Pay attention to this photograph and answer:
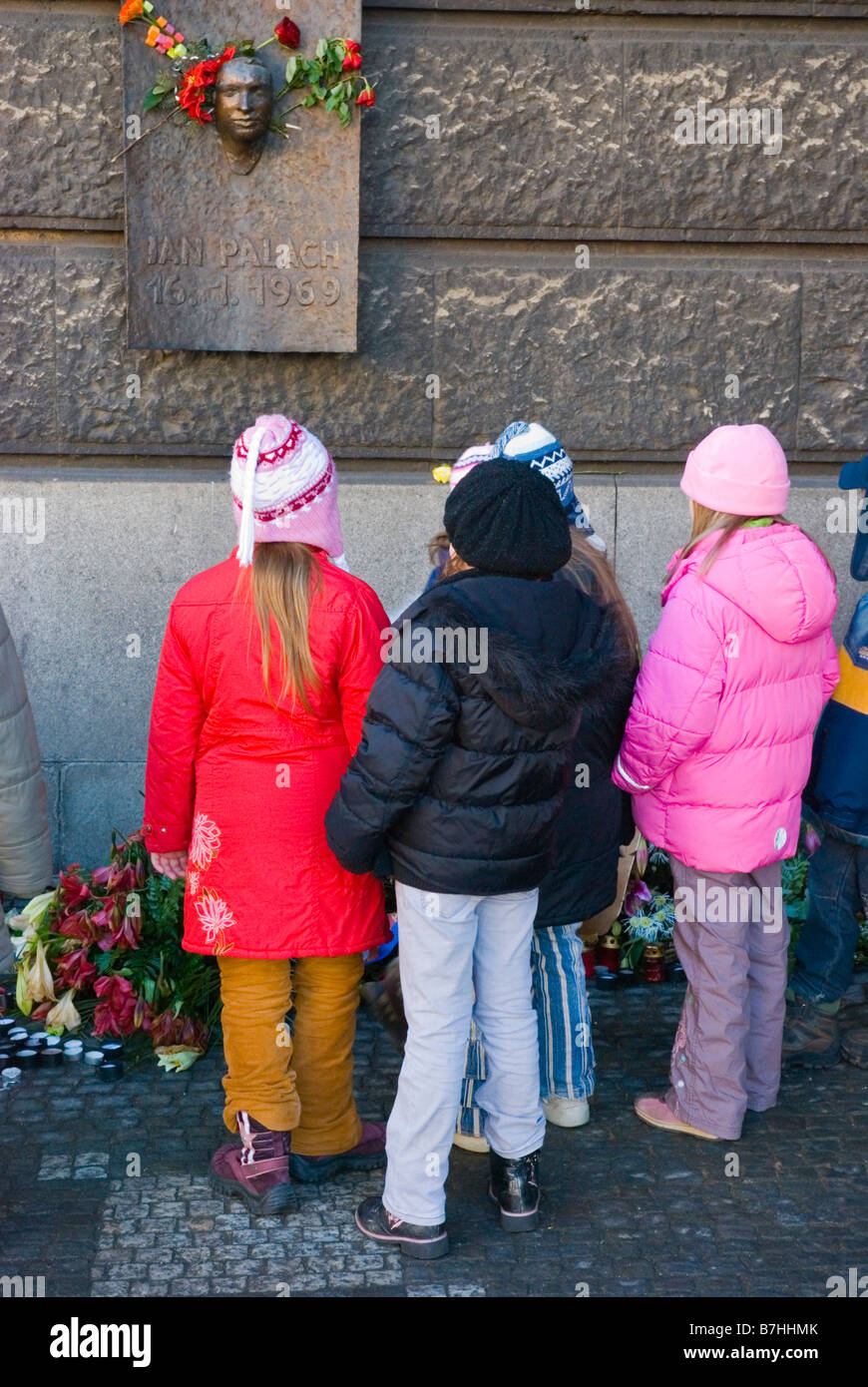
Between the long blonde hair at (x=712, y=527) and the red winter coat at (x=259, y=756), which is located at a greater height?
the long blonde hair at (x=712, y=527)

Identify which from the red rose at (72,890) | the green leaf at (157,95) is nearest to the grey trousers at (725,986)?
the red rose at (72,890)

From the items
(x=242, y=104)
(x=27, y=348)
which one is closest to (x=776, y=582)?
(x=242, y=104)

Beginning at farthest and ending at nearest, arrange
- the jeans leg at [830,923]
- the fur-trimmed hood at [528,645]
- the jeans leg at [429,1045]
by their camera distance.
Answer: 1. the jeans leg at [830,923]
2. the jeans leg at [429,1045]
3. the fur-trimmed hood at [528,645]

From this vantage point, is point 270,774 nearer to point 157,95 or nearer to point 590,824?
point 590,824

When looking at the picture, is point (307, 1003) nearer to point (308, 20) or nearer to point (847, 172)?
point (308, 20)

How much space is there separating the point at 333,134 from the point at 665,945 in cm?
289

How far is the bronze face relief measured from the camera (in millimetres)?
4875

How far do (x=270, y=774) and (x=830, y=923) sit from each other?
1786 millimetres

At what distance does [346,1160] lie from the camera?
3541 millimetres

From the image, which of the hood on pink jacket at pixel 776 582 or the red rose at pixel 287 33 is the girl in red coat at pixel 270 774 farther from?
the red rose at pixel 287 33

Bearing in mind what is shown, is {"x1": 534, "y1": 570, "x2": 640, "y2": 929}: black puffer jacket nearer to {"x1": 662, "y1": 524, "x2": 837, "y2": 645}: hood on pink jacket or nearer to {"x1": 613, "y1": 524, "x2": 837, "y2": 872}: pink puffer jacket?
{"x1": 613, "y1": 524, "x2": 837, "y2": 872}: pink puffer jacket

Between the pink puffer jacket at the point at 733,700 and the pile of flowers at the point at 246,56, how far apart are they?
2.33 m

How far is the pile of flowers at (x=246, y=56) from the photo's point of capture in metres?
4.87

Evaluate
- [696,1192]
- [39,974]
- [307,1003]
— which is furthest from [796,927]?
[39,974]
